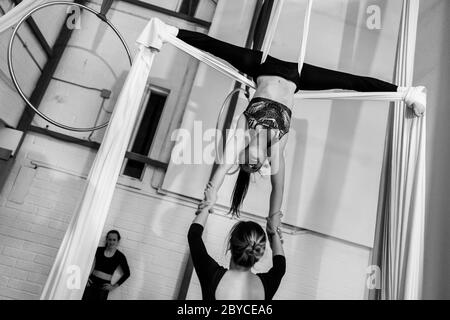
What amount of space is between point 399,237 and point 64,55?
3782mm

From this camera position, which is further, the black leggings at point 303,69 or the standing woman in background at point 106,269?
the standing woman in background at point 106,269

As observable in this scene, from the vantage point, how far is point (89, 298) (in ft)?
8.73

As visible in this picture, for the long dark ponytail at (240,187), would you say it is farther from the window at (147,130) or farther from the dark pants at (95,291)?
the dark pants at (95,291)

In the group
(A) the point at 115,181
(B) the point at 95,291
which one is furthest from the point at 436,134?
(B) the point at 95,291

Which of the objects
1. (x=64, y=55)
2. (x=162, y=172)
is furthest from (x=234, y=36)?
(x=64, y=55)

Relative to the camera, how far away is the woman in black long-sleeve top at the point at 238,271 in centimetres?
136

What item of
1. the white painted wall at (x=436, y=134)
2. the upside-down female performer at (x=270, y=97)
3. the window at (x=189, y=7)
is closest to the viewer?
the upside-down female performer at (x=270, y=97)

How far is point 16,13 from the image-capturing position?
217 cm

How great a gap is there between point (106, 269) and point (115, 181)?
138 cm

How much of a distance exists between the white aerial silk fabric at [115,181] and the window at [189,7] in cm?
196

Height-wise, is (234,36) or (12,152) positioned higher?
(234,36)

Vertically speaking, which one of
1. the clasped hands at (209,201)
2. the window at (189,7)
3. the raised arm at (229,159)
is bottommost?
the clasped hands at (209,201)

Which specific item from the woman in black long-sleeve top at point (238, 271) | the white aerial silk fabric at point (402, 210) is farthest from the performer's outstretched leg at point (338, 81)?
the woman in black long-sleeve top at point (238, 271)
